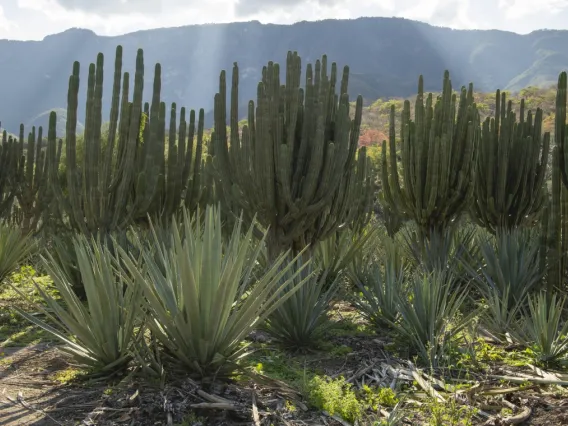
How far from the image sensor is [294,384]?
425cm

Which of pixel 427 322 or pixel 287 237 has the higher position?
pixel 287 237

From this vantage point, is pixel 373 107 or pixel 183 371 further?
pixel 373 107

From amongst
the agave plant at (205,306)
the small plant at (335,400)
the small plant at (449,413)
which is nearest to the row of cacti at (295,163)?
the agave plant at (205,306)

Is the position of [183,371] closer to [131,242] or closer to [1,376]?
[1,376]

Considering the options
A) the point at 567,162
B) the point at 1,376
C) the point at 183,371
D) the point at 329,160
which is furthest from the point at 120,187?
the point at 567,162

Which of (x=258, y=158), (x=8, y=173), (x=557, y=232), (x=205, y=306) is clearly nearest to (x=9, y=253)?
(x=258, y=158)

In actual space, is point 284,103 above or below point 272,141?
above

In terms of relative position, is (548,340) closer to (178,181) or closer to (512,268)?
(512,268)

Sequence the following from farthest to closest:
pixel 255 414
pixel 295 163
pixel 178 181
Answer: pixel 178 181 < pixel 295 163 < pixel 255 414

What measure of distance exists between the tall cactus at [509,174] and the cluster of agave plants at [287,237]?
0.03 meters

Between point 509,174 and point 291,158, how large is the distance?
4.65 meters

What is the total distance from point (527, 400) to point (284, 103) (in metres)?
4.25

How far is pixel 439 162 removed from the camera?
856 cm

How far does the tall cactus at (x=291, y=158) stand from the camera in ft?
21.9
